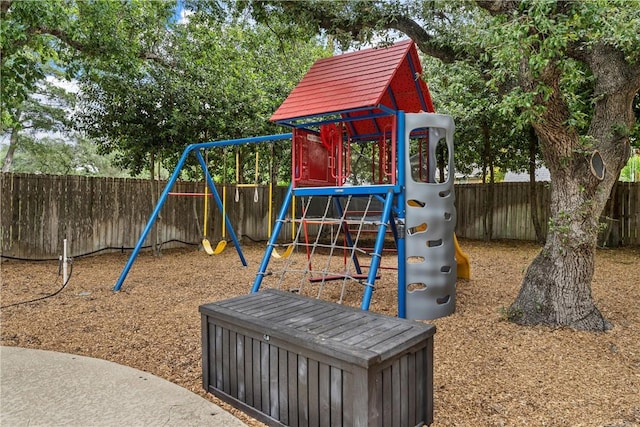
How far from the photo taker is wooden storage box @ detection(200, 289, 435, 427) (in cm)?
176

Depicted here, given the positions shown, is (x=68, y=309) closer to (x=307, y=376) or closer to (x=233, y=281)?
(x=233, y=281)

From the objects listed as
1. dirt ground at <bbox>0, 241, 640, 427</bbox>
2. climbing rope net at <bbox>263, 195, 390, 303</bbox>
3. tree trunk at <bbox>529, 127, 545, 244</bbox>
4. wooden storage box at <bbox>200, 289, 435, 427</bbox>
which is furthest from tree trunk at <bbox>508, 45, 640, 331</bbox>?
tree trunk at <bbox>529, 127, 545, 244</bbox>

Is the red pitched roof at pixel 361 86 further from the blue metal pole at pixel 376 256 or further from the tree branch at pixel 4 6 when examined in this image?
the tree branch at pixel 4 6

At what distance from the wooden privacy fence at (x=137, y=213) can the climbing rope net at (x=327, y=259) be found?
68.5 inches

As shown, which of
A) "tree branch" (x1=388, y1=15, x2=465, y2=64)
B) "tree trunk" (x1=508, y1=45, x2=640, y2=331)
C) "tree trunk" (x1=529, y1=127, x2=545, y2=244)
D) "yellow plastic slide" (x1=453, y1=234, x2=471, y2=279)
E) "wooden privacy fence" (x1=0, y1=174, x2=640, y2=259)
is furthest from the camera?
"tree trunk" (x1=529, y1=127, x2=545, y2=244)

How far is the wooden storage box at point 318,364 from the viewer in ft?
5.76

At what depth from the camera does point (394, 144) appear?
4230mm

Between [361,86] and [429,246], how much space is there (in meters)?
1.86

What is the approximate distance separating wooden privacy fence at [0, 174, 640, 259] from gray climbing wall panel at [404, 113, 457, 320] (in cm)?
478

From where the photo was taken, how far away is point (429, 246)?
161 inches

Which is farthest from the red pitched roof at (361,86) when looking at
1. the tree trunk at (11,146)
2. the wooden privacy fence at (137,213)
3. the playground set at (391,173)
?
the tree trunk at (11,146)

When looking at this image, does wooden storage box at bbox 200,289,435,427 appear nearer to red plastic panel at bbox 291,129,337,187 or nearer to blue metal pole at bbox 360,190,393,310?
blue metal pole at bbox 360,190,393,310

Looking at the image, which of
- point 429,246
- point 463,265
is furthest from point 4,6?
point 463,265

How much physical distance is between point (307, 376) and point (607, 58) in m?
3.58
